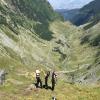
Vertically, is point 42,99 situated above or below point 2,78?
below

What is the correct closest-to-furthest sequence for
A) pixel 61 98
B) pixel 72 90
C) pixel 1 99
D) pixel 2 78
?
pixel 1 99 → pixel 61 98 → pixel 72 90 → pixel 2 78

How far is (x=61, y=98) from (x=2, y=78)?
31.3 meters

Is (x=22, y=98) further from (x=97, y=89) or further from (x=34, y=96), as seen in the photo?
(x=97, y=89)

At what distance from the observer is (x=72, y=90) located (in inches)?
2714

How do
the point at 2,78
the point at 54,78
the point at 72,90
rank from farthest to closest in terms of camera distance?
the point at 2,78
the point at 72,90
the point at 54,78

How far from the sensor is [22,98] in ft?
186

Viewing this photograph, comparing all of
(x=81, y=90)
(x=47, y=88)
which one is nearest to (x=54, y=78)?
(x=47, y=88)

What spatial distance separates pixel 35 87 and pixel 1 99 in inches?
453

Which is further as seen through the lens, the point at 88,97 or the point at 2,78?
the point at 2,78

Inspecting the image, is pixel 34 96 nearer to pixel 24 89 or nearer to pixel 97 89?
pixel 24 89

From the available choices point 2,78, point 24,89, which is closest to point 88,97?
point 24,89

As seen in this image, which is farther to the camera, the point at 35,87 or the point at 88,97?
the point at 35,87

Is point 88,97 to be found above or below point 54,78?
below

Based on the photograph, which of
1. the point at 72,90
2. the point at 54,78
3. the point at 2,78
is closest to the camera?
the point at 54,78
